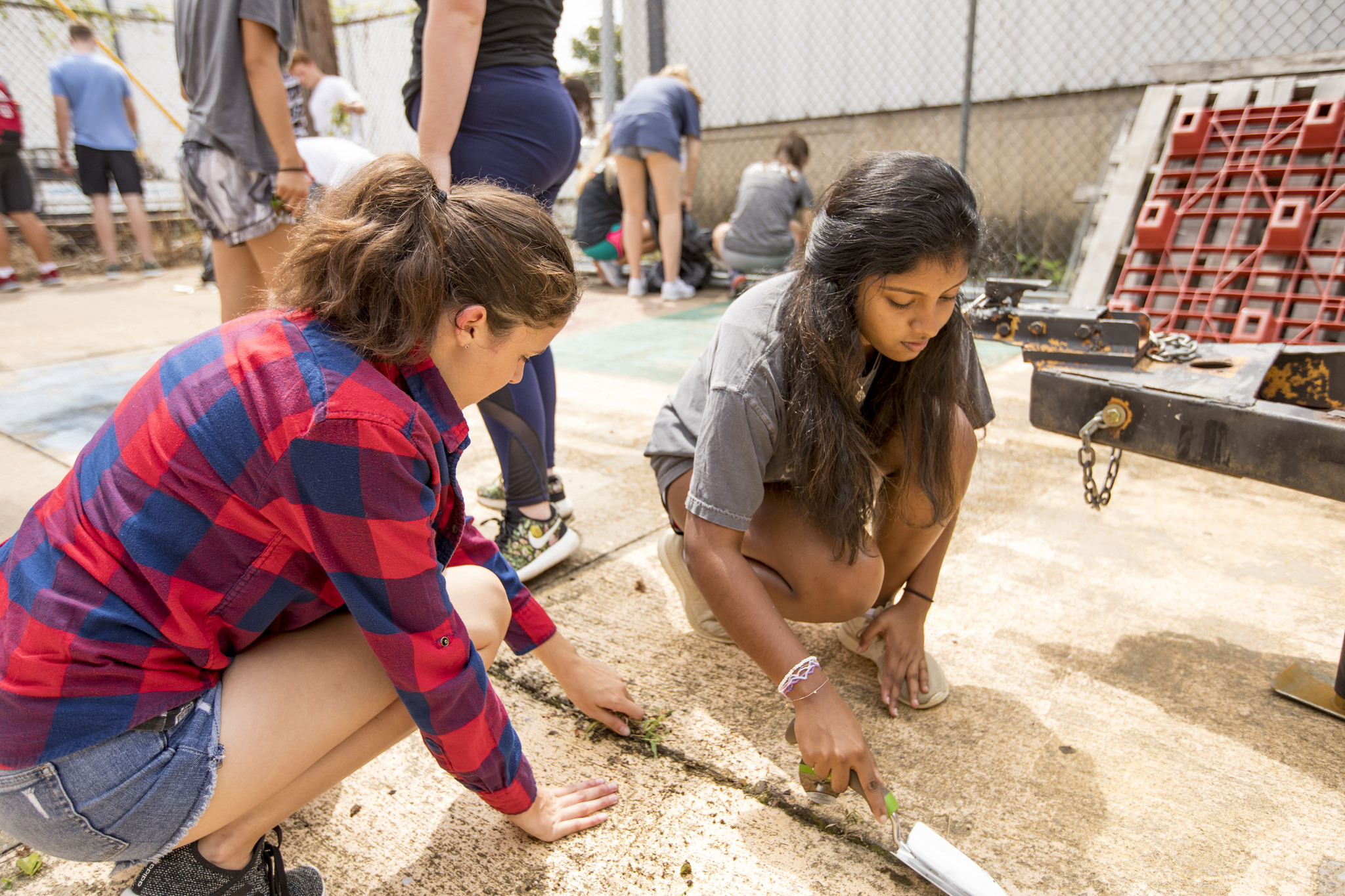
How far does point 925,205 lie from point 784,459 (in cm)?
53

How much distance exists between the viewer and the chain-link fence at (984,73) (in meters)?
5.36

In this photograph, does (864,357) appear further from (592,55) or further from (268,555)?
(592,55)

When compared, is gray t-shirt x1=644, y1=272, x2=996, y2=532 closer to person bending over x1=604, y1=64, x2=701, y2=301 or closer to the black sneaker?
the black sneaker

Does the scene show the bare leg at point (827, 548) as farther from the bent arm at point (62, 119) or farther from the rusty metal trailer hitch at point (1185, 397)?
the bent arm at point (62, 119)

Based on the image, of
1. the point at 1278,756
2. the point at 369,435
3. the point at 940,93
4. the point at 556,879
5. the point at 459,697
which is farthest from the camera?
the point at 940,93

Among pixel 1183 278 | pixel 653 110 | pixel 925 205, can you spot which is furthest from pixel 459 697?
pixel 653 110

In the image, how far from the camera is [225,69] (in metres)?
2.40

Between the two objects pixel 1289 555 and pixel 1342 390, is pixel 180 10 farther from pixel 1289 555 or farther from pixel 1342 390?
pixel 1289 555

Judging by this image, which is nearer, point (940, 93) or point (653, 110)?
point (653, 110)

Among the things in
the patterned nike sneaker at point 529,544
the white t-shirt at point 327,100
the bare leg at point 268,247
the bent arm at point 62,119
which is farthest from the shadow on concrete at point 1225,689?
the bent arm at point 62,119

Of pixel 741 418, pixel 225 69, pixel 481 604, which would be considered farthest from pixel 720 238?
pixel 481 604

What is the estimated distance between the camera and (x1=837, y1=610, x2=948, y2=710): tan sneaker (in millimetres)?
1723

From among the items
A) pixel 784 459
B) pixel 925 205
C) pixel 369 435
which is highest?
pixel 925 205

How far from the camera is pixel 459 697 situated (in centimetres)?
111
